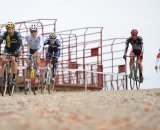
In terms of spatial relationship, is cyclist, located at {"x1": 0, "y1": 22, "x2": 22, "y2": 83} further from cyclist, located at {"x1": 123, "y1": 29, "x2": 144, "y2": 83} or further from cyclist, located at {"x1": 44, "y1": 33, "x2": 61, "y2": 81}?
cyclist, located at {"x1": 123, "y1": 29, "x2": 144, "y2": 83}

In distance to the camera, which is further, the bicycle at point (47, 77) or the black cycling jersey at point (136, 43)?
the black cycling jersey at point (136, 43)

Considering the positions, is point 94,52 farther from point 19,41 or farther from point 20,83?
point 19,41

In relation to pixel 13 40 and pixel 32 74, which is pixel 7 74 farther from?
pixel 32 74

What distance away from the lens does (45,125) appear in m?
4.63

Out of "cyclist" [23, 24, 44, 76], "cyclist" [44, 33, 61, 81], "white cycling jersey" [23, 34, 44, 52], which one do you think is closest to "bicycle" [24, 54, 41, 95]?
"cyclist" [23, 24, 44, 76]

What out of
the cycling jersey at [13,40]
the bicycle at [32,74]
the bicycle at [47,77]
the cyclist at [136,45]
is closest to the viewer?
the cycling jersey at [13,40]

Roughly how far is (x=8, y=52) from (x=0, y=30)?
10.9 m

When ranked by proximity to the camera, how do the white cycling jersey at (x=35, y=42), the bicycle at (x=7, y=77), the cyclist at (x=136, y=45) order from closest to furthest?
the bicycle at (x=7, y=77)
the white cycling jersey at (x=35, y=42)
the cyclist at (x=136, y=45)

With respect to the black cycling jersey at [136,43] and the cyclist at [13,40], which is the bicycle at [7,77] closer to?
the cyclist at [13,40]

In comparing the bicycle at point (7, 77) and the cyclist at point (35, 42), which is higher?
the cyclist at point (35, 42)

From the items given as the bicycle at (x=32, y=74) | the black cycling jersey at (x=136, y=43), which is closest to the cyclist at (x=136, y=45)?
the black cycling jersey at (x=136, y=43)

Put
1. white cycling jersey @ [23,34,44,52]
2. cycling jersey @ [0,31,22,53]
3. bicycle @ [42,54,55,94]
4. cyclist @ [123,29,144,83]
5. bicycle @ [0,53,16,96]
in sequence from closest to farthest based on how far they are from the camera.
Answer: bicycle @ [0,53,16,96]
cycling jersey @ [0,31,22,53]
white cycling jersey @ [23,34,44,52]
bicycle @ [42,54,55,94]
cyclist @ [123,29,144,83]

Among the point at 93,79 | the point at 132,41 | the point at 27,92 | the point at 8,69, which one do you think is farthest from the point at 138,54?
the point at 93,79

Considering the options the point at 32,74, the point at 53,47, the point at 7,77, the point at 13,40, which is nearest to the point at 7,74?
the point at 7,77
